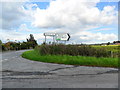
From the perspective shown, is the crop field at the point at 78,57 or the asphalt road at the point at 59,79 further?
the crop field at the point at 78,57

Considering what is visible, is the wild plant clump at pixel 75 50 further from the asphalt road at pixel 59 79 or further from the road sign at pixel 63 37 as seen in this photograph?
the asphalt road at pixel 59 79

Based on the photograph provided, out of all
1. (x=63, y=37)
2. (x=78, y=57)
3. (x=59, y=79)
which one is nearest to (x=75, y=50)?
(x=78, y=57)

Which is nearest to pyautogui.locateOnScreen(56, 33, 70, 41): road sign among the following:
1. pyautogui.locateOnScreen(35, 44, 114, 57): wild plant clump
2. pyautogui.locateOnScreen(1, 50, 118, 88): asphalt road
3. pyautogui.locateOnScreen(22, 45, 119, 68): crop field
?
pyautogui.locateOnScreen(35, 44, 114, 57): wild plant clump

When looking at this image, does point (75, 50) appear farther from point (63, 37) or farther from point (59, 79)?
point (59, 79)

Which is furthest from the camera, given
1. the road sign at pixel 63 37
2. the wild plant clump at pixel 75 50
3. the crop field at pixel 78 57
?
the road sign at pixel 63 37

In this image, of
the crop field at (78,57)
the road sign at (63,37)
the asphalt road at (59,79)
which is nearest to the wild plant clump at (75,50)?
Result: the crop field at (78,57)

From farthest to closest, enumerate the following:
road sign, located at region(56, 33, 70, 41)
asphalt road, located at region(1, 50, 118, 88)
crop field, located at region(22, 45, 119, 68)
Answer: road sign, located at region(56, 33, 70, 41), crop field, located at region(22, 45, 119, 68), asphalt road, located at region(1, 50, 118, 88)

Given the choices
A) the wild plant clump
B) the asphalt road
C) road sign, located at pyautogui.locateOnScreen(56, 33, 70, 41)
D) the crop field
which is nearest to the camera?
the asphalt road

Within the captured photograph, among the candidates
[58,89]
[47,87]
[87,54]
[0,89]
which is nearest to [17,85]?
[0,89]

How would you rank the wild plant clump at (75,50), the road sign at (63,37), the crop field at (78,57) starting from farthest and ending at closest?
the road sign at (63,37), the wild plant clump at (75,50), the crop field at (78,57)

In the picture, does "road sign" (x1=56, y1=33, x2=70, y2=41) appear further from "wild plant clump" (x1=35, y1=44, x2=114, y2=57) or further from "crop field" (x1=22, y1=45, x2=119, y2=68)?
"crop field" (x1=22, y1=45, x2=119, y2=68)

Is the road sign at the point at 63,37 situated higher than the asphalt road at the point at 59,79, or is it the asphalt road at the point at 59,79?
the road sign at the point at 63,37

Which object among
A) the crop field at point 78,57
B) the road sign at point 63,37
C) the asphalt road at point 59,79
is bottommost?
the asphalt road at point 59,79

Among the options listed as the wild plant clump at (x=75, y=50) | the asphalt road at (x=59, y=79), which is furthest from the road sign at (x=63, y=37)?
the asphalt road at (x=59, y=79)
